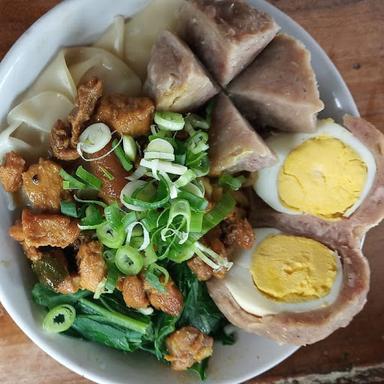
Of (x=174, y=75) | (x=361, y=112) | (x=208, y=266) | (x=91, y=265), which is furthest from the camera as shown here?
(x=361, y=112)

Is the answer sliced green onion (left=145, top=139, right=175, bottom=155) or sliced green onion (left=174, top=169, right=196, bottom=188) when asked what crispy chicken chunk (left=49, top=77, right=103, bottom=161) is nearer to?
sliced green onion (left=145, top=139, right=175, bottom=155)

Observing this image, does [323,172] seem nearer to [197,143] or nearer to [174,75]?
[197,143]

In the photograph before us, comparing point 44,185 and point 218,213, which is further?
point 218,213

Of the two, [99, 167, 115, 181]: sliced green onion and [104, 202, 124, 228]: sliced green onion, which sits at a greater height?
[99, 167, 115, 181]: sliced green onion

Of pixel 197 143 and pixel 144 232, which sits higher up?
pixel 197 143

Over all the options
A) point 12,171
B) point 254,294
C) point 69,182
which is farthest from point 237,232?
point 12,171

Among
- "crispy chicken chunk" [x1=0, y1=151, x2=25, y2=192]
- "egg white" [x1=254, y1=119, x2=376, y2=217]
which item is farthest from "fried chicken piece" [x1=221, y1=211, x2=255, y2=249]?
"crispy chicken chunk" [x1=0, y1=151, x2=25, y2=192]

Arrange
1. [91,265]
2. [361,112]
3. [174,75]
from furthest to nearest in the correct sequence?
[361,112] → [91,265] → [174,75]
